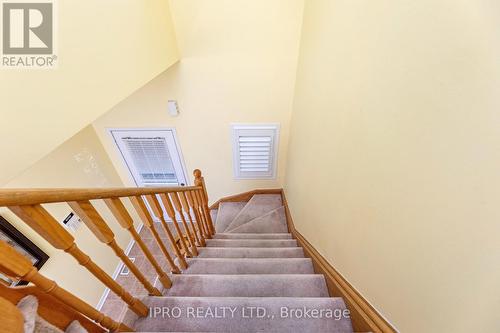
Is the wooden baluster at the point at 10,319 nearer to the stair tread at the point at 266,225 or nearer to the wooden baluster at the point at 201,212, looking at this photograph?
the wooden baluster at the point at 201,212

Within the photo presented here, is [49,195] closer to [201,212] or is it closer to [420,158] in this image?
[420,158]

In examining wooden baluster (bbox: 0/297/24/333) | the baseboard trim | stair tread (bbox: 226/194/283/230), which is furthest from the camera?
stair tread (bbox: 226/194/283/230)

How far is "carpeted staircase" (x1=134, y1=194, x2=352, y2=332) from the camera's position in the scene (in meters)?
1.16

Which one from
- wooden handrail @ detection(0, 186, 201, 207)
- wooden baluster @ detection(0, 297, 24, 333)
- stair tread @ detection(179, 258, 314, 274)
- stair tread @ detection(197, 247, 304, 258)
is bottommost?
stair tread @ detection(197, 247, 304, 258)

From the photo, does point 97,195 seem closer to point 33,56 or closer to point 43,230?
point 43,230

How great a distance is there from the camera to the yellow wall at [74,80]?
1.04m

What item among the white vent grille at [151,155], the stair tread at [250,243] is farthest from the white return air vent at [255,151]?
the stair tread at [250,243]

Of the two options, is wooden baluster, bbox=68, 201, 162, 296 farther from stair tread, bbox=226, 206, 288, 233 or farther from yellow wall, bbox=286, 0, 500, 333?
stair tread, bbox=226, 206, 288, 233

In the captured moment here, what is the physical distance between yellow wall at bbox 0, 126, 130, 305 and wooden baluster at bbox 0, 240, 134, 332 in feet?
6.58

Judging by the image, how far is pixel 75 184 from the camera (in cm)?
276

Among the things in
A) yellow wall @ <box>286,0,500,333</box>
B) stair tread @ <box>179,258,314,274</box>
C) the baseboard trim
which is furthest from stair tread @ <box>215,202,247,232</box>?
yellow wall @ <box>286,0,500,333</box>

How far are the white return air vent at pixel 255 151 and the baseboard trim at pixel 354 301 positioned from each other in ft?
5.75

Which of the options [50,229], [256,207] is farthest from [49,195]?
[256,207]

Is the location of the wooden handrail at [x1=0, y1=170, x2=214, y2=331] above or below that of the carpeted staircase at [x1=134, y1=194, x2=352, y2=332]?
above
